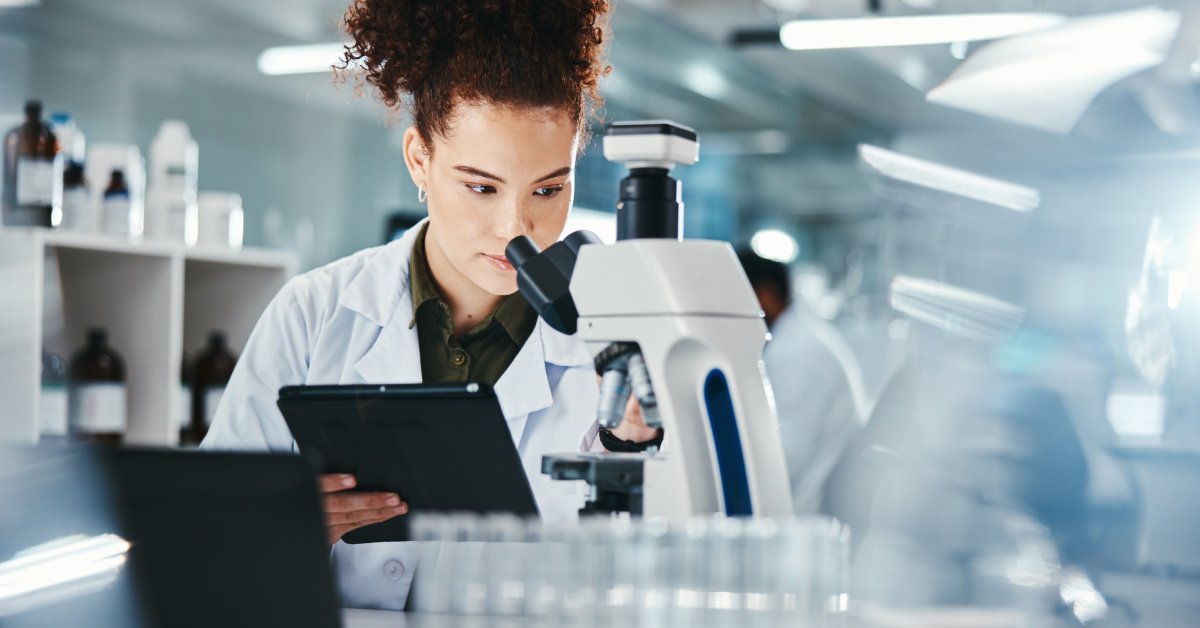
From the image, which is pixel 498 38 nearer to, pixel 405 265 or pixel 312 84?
pixel 405 265

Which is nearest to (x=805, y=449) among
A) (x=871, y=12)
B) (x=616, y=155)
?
(x=871, y=12)

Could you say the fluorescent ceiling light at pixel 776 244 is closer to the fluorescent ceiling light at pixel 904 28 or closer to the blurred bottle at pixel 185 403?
the fluorescent ceiling light at pixel 904 28

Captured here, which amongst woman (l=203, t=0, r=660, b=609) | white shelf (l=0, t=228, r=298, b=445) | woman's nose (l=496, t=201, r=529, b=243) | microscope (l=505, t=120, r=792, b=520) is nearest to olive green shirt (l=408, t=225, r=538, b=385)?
woman (l=203, t=0, r=660, b=609)

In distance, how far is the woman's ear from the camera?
1.72 m

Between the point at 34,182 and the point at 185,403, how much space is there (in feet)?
2.02

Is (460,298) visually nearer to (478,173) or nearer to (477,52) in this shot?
(478,173)

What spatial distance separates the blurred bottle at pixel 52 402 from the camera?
7.52ft

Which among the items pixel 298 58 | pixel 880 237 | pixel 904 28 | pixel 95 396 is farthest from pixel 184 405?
pixel 880 237

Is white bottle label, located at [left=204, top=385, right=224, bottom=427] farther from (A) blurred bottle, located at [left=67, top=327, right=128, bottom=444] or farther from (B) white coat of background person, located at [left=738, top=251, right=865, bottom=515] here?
(B) white coat of background person, located at [left=738, top=251, right=865, bottom=515]

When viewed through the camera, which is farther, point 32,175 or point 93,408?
point 93,408

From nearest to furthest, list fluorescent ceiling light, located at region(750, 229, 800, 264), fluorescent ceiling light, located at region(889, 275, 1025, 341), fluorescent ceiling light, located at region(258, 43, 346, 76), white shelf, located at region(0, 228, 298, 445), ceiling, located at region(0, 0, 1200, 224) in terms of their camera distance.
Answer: white shelf, located at region(0, 228, 298, 445) < ceiling, located at region(0, 0, 1200, 224) < fluorescent ceiling light, located at region(258, 43, 346, 76) < fluorescent ceiling light, located at region(889, 275, 1025, 341) < fluorescent ceiling light, located at region(750, 229, 800, 264)

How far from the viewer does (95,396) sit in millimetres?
2436

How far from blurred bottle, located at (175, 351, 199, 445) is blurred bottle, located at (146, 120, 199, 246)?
0.29 m

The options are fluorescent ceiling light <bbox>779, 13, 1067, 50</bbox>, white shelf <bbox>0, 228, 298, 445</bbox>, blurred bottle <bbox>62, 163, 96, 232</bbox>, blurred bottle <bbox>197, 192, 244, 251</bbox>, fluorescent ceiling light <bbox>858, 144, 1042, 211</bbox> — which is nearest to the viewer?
white shelf <bbox>0, 228, 298, 445</bbox>
